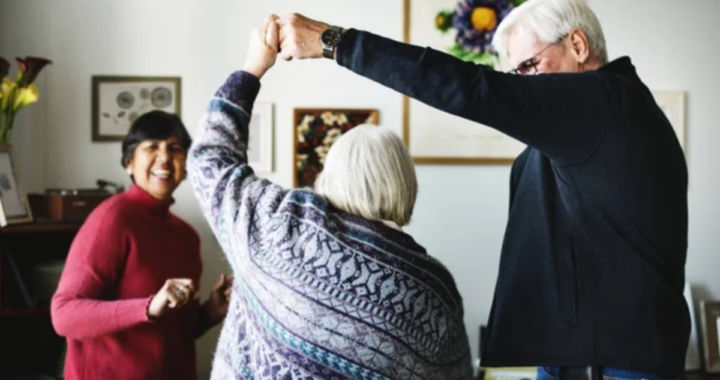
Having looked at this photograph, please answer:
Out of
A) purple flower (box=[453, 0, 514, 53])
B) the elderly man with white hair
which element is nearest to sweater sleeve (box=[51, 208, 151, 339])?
the elderly man with white hair

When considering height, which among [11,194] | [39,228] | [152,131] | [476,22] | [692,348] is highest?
[476,22]

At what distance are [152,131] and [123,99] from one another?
657 mm

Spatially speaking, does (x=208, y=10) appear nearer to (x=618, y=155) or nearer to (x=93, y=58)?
(x=93, y=58)

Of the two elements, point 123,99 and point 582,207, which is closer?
point 582,207

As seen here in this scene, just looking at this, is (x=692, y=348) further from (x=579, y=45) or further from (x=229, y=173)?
(x=229, y=173)

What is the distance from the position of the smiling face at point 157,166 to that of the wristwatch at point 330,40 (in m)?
1.16

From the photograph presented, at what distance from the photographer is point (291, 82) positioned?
2711mm

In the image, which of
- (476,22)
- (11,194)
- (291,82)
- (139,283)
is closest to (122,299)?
(139,283)

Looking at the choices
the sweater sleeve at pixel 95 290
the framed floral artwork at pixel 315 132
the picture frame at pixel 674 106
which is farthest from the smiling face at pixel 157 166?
→ the picture frame at pixel 674 106

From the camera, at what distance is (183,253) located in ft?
7.09

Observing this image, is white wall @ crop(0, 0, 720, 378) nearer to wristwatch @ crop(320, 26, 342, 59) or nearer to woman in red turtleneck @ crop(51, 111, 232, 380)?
woman in red turtleneck @ crop(51, 111, 232, 380)

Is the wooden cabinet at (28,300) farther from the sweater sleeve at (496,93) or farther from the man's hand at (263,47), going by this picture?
the sweater sleeve at (496,93)

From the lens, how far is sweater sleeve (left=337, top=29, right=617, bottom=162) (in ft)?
3.24

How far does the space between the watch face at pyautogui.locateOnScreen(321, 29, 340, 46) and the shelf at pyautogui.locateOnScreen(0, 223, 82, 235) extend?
1.56 m
